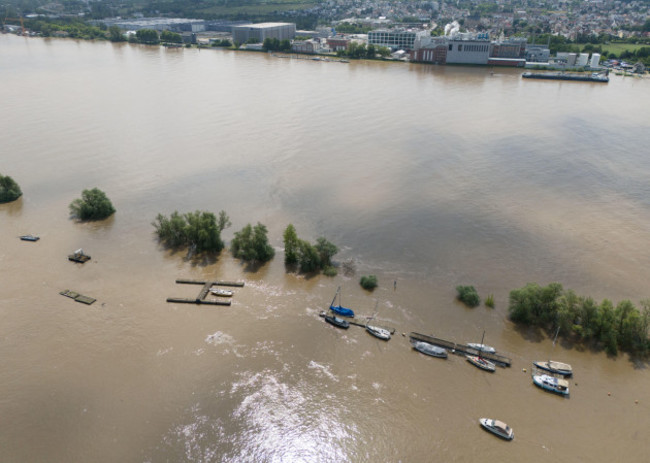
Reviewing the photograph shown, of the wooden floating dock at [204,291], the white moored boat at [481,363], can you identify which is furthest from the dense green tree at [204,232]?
the white moored boat at [481,363]

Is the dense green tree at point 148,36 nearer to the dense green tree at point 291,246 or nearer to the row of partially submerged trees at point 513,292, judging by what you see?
the row of partially submerged trees at point 513,292

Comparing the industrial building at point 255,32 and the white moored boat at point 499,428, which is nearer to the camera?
the white moored boat at point 499,428

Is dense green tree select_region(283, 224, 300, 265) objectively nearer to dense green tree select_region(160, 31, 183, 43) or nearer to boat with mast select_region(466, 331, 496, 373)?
boat with mast select_region(466, 331, 496, 373)

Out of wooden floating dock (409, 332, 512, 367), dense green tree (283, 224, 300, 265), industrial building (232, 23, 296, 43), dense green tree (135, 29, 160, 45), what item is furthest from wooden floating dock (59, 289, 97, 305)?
dense green tree (135, 29, 160, 45)

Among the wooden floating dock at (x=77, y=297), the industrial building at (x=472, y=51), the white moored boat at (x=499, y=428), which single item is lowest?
the white moored boat at (x=499, y=428)

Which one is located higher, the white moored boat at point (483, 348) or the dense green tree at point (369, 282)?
the dense green tree at point (369, 282)

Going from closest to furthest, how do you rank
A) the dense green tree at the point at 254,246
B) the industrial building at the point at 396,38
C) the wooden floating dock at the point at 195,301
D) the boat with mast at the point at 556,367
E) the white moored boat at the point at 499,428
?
the white moored boat at the point at 499,428, the boat with mast at the point at 556,367, the wooden floating dock at the point at 195,301, the dense green tree at the point at 254,246, the industrial building at the point at 396,38
